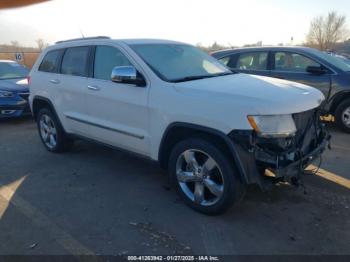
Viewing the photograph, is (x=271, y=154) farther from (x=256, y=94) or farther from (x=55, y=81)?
(x=55, y=81)

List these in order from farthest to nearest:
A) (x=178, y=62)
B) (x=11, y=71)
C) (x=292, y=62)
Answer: (x=11, y=71) → (x=292, y=62) → (x=178, y=62)

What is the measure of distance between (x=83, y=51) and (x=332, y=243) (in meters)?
3.95

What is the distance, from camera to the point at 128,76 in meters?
3.96

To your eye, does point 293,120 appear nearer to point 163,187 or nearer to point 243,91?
point 243,91

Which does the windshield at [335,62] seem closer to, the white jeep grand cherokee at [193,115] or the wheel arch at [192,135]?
the white jeep grand cherokee at [193,115]

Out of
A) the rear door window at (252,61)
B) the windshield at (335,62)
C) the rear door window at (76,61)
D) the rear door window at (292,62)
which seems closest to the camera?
the rear door window at (76,61)

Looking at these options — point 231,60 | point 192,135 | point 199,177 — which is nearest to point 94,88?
point 192,135

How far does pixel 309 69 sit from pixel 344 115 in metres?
1.13

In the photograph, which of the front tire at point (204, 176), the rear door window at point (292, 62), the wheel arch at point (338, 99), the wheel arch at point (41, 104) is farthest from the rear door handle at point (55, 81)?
the wheel arch at point (338, 99)

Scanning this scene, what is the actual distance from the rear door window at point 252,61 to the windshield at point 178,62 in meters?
3.07

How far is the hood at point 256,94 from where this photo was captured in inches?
126

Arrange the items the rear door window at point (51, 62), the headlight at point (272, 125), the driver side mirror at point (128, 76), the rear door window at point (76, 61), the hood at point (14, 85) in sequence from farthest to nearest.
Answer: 1. the hood at point (14, 85)
2. the rear door window at point (51, 62)
3. the rear door window at point (76, 61)
4. the driver side mirror at point (128, 76)
5. the headlight at point (272, 125)

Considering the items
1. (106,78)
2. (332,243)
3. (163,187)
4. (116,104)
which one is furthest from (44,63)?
(332,243)

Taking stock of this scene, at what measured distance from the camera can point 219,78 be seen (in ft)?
13.6
